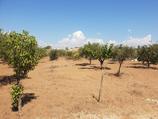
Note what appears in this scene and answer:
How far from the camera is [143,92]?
37.5 m

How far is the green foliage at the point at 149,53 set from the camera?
2482 inches

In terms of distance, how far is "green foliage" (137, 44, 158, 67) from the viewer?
6303cm

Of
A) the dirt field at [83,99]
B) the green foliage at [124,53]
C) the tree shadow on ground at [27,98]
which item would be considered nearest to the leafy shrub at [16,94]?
the dirt field at [83,99]

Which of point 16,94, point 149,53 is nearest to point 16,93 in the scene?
point 16,94

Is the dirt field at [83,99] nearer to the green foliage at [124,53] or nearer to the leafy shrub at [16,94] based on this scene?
the leafy shrub at [16,94]

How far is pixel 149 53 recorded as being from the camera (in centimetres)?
6391

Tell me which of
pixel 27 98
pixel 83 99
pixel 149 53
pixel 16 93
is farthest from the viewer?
pixel 149 53

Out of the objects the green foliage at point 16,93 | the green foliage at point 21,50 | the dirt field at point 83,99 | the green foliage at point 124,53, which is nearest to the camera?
the dirt field at point 83,99

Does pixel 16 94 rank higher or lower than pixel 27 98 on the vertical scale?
higher

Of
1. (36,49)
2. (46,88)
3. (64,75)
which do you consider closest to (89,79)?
(64,75)

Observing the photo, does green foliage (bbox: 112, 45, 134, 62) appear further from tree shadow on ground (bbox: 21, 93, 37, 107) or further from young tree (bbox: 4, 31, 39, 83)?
young tree (bbox: 4, 31, 39, 83)

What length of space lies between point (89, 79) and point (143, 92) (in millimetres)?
11124

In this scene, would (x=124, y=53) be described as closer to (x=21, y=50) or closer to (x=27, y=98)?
(x=27, y=98)

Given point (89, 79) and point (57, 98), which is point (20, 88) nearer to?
point (57, 98)
